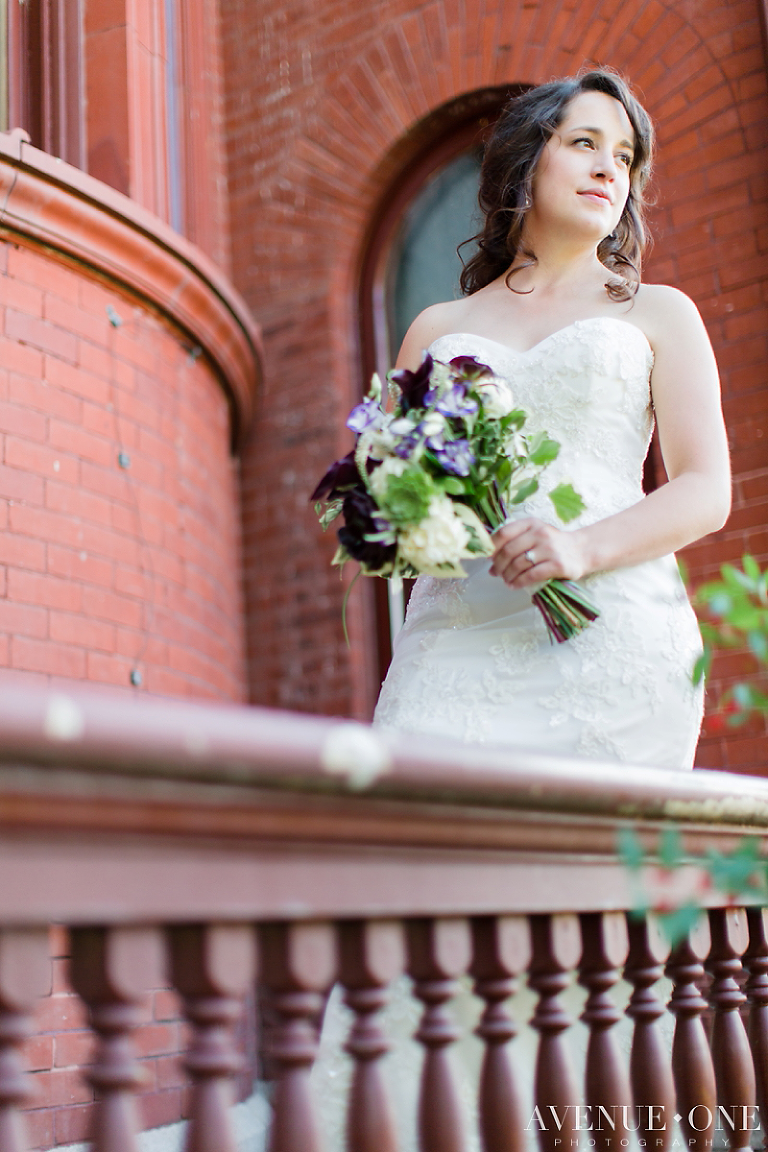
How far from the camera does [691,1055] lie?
1.67 meters

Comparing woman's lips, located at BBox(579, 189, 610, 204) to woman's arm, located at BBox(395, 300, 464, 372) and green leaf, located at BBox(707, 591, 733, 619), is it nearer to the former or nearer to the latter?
woman's arm, located at BBox(395, 300, 464, 372)

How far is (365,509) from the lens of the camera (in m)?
2.15

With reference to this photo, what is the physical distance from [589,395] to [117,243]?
186 cm

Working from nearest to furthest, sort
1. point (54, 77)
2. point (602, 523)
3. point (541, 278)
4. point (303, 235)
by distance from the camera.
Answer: point (602, 523)
point (541, 278)
point (54, 77)
point (303, 235)

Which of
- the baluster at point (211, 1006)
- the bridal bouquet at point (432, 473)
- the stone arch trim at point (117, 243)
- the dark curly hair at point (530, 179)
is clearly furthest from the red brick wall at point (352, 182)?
the baluster at point (211, 1006)

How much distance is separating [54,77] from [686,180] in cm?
242

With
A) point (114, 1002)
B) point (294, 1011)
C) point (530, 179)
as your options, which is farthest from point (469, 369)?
point (114, 1002)

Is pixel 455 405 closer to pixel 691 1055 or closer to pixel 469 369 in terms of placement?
pixel 469 369

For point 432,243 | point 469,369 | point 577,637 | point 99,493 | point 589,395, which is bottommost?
point 577,637

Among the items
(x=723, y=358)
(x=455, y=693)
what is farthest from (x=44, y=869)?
(x=723, y=358)

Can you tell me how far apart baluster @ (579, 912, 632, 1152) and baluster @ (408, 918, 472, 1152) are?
0.28 m

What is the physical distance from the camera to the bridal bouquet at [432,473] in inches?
82.0

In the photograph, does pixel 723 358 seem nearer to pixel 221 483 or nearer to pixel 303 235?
pixel 221 483

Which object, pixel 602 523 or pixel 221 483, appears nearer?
pixel 602 523
